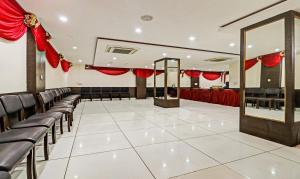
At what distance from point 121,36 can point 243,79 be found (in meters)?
3.66

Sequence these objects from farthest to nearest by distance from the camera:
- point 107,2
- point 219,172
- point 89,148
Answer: point 107,2
point 89,148
point 219,172

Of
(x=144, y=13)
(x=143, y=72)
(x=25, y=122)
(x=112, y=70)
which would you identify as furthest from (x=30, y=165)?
(x=143, y=72)

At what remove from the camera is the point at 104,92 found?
11539 mm

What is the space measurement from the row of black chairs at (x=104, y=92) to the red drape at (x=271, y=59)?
8.91m

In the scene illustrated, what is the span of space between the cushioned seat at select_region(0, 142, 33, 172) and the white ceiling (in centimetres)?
265

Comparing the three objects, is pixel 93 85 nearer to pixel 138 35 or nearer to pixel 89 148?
pixel 138 35

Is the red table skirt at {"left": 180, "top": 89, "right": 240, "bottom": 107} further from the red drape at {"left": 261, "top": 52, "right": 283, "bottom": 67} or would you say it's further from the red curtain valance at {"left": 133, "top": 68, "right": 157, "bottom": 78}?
the red curtain valance at {"left": 133, "top": 68, "right": 157, "bottom": 78}

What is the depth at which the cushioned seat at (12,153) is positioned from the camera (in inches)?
40.3

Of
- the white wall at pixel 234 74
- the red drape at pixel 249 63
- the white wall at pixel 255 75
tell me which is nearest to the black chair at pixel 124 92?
the white wall at pixel 234 74

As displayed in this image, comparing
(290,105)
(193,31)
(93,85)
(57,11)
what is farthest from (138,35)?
(93,85)

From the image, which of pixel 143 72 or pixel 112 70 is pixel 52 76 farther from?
pixel 143 72

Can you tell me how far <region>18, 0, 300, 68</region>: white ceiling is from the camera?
2943 millimetres

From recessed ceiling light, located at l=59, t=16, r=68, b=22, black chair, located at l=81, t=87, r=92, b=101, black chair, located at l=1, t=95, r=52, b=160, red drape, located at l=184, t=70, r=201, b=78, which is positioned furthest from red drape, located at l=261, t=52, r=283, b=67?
black chair, located at l=81, t=87, r=92, b=101

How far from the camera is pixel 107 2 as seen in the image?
9.64 ft
